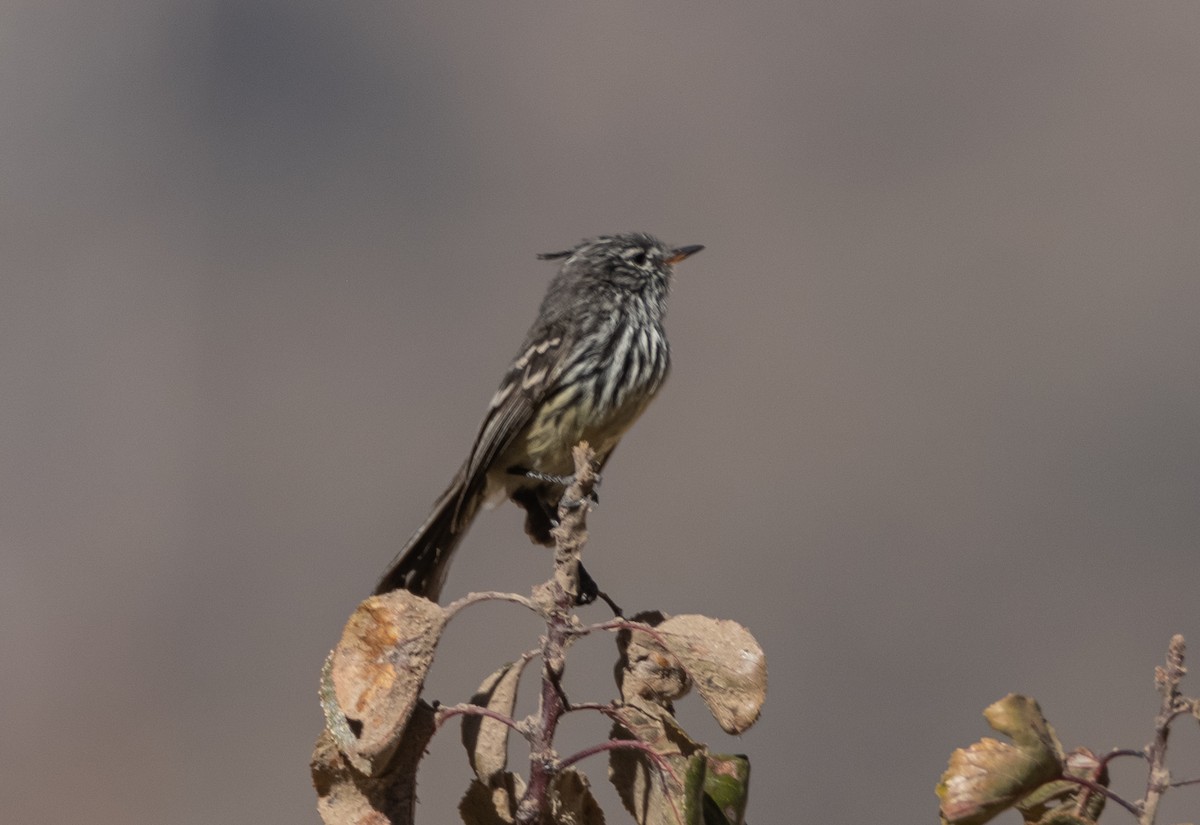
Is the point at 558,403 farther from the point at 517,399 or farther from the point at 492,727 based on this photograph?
the point at 492,727

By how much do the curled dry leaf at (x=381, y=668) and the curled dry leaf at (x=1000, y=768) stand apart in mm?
977

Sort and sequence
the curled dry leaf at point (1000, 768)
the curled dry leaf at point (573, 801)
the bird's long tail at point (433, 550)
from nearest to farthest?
1. the curled dry leaf at point (1000, 768)
2. the curled dry leaf at point (573, 801)
3. the bird's long tail at point (433, 550)

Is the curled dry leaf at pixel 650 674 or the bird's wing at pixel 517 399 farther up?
the bird's wing at pixel 517 399

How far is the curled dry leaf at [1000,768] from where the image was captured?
2230mm

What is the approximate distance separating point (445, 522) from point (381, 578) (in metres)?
0.48

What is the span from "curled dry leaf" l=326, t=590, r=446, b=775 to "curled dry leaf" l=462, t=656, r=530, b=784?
0.62ft

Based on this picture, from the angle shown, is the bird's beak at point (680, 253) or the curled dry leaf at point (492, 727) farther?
the bird's beak at point (680, 253)

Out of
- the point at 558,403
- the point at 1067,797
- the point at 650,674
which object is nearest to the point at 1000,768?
the point at 1067,797

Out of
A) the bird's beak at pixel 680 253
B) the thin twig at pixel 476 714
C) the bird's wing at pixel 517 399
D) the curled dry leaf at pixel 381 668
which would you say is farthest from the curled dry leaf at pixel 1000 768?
the bird's beak at pixel 680 253

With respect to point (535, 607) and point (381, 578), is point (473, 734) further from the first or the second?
point (381, 578)

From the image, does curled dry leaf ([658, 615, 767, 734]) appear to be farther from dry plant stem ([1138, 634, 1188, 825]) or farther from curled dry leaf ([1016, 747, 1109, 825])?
dry plant stem ([1138, 634, 1188, 825])

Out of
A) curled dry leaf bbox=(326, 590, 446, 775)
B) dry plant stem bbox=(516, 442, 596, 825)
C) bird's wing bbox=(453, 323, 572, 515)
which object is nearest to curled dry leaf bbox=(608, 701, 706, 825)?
dry plant stem bbox=(516, 442, 596, 825)

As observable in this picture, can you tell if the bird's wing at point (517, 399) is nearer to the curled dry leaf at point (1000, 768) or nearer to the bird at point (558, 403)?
the bird at point (558, 403)

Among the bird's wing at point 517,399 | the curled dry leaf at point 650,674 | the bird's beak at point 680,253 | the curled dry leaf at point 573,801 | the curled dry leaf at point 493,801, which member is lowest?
the curled dry leaf at point 493,801
